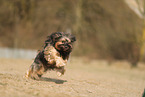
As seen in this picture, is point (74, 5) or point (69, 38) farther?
point (74, 5)

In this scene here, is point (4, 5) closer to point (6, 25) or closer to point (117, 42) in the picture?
point (6, 25)

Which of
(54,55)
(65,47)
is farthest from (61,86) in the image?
(65,47)

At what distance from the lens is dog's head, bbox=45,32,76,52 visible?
591cm

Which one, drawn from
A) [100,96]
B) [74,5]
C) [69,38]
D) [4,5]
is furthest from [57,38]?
[4,5]

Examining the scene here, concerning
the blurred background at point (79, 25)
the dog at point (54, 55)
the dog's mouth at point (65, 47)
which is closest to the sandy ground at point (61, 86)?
the dog at point (54, 55)

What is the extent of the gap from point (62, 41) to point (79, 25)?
20.9m

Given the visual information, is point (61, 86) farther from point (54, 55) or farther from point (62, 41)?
point (62, 41)

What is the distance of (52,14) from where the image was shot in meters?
30.7

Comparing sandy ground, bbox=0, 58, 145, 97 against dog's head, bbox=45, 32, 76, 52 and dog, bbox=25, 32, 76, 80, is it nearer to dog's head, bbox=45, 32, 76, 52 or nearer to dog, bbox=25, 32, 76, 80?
dog, bbox=25, 32, 76, 80

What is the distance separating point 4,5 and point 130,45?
22198mm

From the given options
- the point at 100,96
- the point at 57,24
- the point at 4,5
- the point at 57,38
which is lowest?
the point at 100,96

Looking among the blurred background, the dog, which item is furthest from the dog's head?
the blurred background

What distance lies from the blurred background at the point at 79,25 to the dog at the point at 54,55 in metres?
16.0

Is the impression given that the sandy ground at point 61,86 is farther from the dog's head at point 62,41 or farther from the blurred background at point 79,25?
the blurred background at point 79,25
